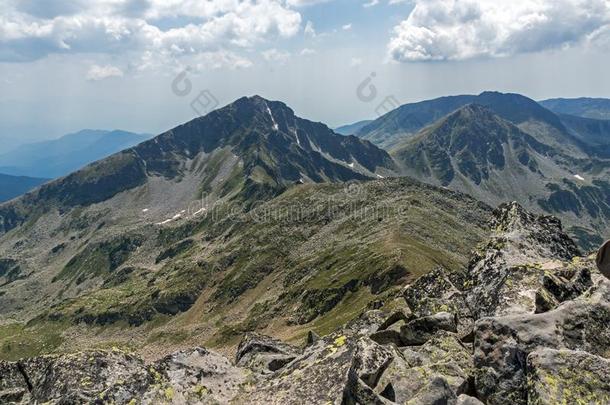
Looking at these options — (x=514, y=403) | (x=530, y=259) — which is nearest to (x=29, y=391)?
(x=514, y=403)

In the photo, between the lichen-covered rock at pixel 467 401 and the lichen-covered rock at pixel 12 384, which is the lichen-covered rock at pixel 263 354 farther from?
the lichen-covered rock at pixel 12 384

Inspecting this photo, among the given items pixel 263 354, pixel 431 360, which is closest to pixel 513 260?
pixel 431 360

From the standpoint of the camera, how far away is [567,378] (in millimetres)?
13336

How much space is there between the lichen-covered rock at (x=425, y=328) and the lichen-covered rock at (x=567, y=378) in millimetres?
6303

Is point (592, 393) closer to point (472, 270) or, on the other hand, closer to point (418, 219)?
point (472, 270)

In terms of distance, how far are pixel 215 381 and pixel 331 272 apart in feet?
458

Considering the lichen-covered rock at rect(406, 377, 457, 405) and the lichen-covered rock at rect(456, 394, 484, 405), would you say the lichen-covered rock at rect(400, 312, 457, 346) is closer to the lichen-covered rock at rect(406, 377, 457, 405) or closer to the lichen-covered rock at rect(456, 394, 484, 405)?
the lichen-covered rock at rect(406, 377, 457, 405)

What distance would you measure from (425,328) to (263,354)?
339 inches

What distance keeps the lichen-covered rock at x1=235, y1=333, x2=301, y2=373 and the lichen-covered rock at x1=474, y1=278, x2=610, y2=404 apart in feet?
32.7

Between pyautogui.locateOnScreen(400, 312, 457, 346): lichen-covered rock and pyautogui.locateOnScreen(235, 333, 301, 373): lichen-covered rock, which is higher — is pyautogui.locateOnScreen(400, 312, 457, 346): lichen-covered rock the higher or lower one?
the higher one

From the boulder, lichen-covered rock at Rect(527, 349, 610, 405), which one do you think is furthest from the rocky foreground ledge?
the boulder

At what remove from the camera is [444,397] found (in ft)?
47.6

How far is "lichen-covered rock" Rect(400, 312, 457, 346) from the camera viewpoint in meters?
20.2

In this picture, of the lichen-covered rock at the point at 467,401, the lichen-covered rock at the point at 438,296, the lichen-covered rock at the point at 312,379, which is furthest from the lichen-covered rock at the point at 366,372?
the lichen-covered rock at the point at 438,296
